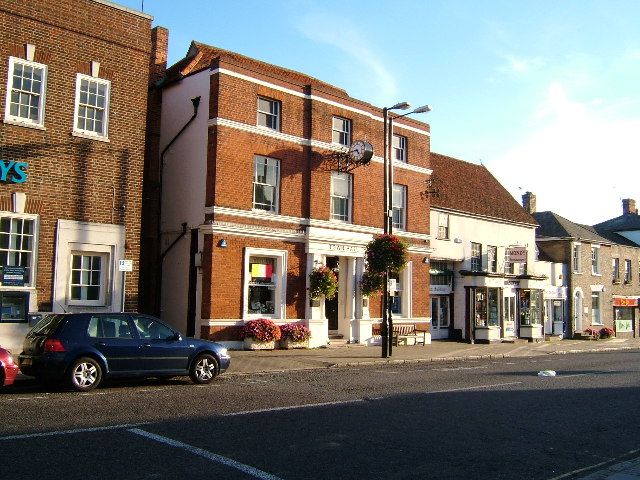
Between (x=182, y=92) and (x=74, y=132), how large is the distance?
19.7 ft

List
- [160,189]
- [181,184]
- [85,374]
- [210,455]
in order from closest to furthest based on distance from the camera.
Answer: [210,455] → [85,374] → [181,184] → [160,189]

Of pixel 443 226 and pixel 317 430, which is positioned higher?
Answer: pixel 443 226

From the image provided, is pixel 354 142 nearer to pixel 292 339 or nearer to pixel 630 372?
pixel 292 339

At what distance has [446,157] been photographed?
109 ft

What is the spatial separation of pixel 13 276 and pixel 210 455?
1117cm

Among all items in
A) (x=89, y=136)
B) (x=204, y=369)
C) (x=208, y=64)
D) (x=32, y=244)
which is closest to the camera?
(x=204, y=369)

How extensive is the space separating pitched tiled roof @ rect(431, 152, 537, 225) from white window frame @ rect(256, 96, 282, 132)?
9.74 meters

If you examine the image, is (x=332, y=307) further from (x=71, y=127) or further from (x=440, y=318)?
(x=71, y=127)

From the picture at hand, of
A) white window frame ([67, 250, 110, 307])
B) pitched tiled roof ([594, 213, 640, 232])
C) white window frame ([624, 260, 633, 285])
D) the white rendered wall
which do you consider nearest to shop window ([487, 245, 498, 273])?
white window frame ([624, 260, 633, 285])

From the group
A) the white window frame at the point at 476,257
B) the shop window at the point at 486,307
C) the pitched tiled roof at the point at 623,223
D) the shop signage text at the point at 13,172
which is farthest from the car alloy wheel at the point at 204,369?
the pitched tiled roof at the point at 623,223

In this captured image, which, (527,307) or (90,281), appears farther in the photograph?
(527,307)

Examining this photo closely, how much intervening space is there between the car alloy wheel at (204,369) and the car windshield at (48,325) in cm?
279

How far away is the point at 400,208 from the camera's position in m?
26.6

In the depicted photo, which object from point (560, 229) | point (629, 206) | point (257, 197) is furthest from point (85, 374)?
point (629, 206)
